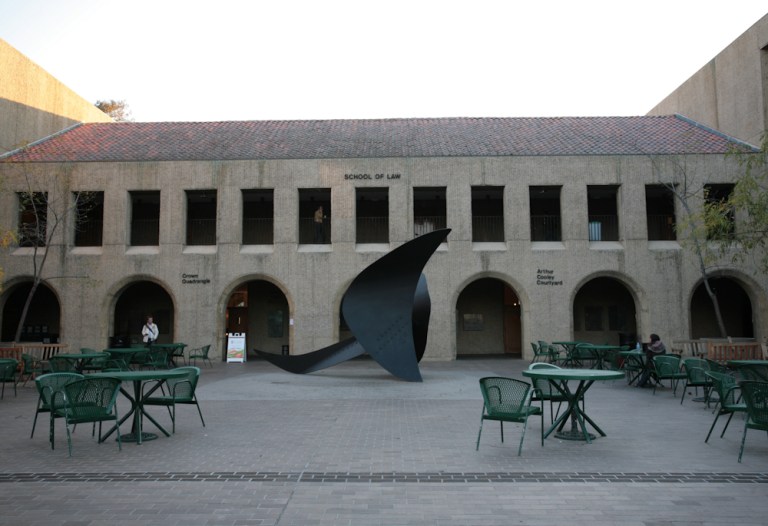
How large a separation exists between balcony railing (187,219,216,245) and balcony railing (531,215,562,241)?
552 inches

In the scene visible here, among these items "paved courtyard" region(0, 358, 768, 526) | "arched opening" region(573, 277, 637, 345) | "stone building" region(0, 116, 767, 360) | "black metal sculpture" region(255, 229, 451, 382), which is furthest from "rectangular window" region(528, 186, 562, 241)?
"paved courtyard" region(0, 358, 768, 526)

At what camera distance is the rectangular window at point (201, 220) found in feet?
85.8

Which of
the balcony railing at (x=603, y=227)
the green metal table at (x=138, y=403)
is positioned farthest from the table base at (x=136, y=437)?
the balcony railing at (x=603, y=227)

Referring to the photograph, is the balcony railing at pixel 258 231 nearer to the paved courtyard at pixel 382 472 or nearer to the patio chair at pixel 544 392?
the paved courtyard at pixel 382 472

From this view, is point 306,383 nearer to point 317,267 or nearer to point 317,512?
point 317,267

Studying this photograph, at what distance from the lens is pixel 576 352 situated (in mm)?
16750

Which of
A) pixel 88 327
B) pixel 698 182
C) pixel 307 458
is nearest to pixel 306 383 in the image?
pixel 307 458

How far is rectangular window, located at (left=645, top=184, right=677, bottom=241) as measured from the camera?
81.5ft

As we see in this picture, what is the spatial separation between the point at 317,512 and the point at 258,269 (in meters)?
18.5

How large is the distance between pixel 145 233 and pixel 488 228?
49.5 ft

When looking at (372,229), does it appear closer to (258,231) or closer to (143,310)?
(258,231)

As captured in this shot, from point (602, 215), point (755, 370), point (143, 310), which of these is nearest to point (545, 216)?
point (602, 215)

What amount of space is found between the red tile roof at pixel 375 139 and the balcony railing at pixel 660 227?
3.05m

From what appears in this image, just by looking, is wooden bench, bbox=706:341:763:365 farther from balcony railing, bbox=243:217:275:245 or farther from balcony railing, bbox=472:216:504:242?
balcony railing, bbox=243:217:275:245
